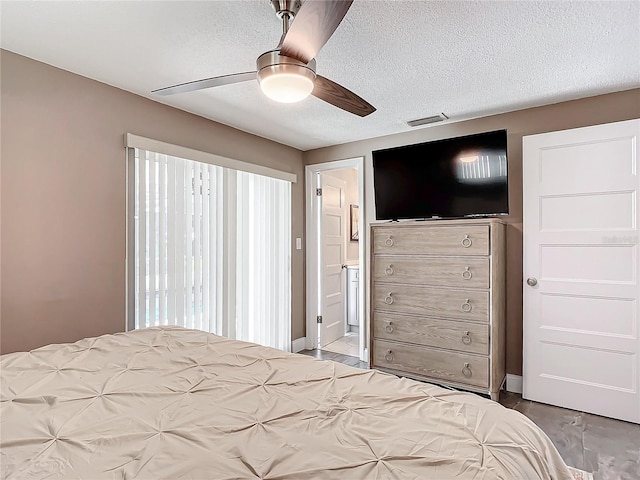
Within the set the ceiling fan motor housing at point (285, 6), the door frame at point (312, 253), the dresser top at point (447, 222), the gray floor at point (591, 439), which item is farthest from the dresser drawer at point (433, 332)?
the ceiling fan motor housing at point (285, 6)

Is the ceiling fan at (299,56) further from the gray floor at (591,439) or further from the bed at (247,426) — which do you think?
the gray floor at (591,439)

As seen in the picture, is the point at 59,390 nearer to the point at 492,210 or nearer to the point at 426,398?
the point at 426,398

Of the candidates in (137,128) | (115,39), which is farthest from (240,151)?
(115,39)

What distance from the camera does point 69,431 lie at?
99 cm

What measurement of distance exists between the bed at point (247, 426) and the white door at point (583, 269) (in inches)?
79.2

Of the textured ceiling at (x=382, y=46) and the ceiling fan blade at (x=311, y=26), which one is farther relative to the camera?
the textured ceiling at (x=382, y=46)

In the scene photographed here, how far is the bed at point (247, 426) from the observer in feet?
2.76

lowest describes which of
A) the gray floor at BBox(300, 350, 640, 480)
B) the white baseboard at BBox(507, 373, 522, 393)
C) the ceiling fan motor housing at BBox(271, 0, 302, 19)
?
the gray floor at BBox(300, 350, 640, 480)

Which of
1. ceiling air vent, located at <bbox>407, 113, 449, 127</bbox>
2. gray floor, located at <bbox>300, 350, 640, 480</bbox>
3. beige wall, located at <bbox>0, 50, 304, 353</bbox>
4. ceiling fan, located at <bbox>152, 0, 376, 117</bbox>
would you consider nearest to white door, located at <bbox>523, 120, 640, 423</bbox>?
gray floor, located at <bbox>300, 350, 640, 480</bbox>

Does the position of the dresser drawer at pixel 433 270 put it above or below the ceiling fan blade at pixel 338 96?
below

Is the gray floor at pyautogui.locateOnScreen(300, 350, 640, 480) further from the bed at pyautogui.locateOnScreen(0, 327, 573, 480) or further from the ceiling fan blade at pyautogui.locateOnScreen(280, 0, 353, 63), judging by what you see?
the ceiling fan blade at pyautogui.locateOnScreen(280, 0, 353, 63)

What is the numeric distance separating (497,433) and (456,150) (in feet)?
8.24

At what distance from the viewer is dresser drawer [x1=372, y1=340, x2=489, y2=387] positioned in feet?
9.30

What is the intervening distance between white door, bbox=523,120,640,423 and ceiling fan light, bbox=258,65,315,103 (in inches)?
85.6
